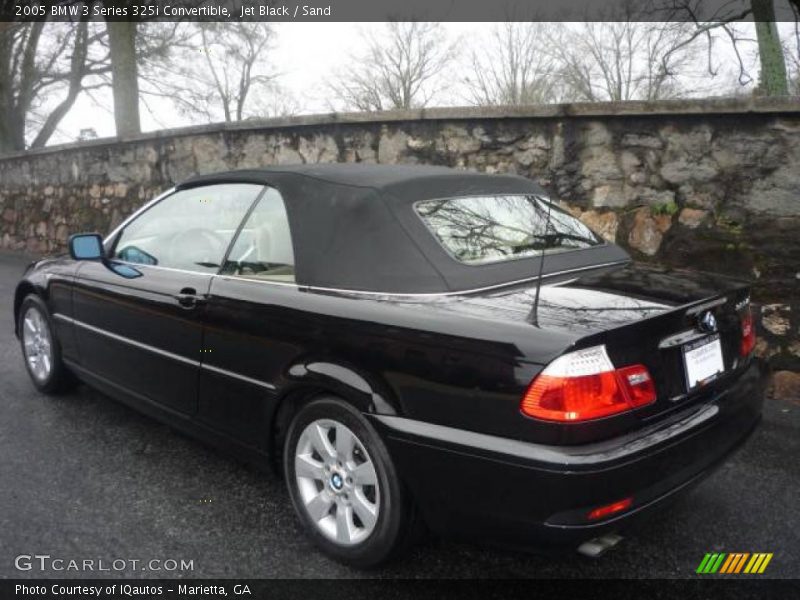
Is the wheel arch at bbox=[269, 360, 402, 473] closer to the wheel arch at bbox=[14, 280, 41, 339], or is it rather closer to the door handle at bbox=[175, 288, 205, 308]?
the door handle at bbox=[175, 288, 205, 308]

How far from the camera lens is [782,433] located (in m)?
3.66

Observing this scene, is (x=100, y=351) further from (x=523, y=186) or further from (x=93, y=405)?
(x=523, y=186)

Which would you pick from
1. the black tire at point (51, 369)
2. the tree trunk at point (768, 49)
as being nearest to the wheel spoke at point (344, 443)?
the black tire at point (51, 369)

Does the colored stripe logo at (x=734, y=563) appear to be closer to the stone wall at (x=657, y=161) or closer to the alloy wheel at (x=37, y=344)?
the stone wall at (x=657, y=161)

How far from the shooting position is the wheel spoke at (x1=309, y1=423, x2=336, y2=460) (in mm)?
2424

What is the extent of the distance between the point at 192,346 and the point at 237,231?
54cm

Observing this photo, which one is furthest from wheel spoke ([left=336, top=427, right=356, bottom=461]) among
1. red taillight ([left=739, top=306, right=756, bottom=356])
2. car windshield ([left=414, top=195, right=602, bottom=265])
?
red taillight ([left=739, top=306, right=756, bottom=356])

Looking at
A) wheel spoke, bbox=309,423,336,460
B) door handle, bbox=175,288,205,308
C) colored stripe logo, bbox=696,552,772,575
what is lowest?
colored stripe logo, bbox=696,552,772,575

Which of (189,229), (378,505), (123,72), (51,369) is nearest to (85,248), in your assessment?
(189,229)

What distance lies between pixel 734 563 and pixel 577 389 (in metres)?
1.10

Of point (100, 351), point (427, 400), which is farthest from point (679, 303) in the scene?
point (100, 351)

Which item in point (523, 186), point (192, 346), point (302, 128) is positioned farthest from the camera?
point (302, 128)

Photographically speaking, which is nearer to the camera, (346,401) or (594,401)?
(594,401)

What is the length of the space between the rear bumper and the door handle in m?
1.12
